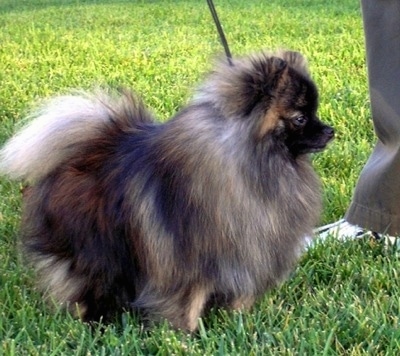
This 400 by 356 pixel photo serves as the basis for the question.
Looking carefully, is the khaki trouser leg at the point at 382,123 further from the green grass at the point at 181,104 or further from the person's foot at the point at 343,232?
the green grass at the point at 181,104

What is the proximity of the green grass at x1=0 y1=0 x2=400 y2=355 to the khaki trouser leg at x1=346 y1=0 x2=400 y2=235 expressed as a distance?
6.0 inches

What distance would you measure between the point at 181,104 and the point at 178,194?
2.42m

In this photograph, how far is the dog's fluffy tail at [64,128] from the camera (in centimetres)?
231

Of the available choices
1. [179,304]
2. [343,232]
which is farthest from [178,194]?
[343,232]

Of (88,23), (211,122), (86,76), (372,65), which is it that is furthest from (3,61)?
(211,122)

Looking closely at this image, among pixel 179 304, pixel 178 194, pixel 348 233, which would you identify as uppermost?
pixel 178 194

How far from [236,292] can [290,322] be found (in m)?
0.24

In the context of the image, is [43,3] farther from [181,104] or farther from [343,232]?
[343,232]

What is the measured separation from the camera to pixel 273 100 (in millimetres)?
2004

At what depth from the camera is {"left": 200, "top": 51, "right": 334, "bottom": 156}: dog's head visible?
2.00 metres

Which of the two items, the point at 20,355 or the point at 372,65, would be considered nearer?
the point at 20,355

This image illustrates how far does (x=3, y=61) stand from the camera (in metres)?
6.59

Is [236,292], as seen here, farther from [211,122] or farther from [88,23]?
[88,23]

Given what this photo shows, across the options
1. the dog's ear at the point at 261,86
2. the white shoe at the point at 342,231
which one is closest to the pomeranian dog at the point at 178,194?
the dog's ear at the point at 261,86
